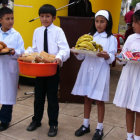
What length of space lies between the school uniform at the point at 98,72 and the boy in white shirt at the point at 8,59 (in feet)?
3.11

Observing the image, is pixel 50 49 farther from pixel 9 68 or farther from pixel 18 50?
pixel 9 68

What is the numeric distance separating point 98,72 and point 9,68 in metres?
1.23

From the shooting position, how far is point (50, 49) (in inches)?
134

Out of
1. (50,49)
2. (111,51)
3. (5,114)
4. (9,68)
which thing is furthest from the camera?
(5,114)

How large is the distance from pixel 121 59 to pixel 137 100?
0.53 meters

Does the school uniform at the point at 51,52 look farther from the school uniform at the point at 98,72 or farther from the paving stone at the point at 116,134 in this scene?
the paving stone at the point at 116,134

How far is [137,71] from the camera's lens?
9.87ft

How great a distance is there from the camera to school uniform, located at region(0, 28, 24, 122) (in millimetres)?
3459

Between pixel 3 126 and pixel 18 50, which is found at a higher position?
pixel 18 50

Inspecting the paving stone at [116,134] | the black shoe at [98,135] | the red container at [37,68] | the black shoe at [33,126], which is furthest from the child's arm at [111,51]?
the black shoe at [33,126]

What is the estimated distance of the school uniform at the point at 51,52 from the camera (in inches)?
133

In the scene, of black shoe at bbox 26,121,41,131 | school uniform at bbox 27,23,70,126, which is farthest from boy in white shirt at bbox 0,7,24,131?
black shoe at bbox 26,121,41,131

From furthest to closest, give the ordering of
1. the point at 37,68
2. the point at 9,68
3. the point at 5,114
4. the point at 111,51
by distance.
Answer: the point at 5,114
the point at 9,68
the point at 111,51
the point at 37,68

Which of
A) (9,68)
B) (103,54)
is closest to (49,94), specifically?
(9,68)
